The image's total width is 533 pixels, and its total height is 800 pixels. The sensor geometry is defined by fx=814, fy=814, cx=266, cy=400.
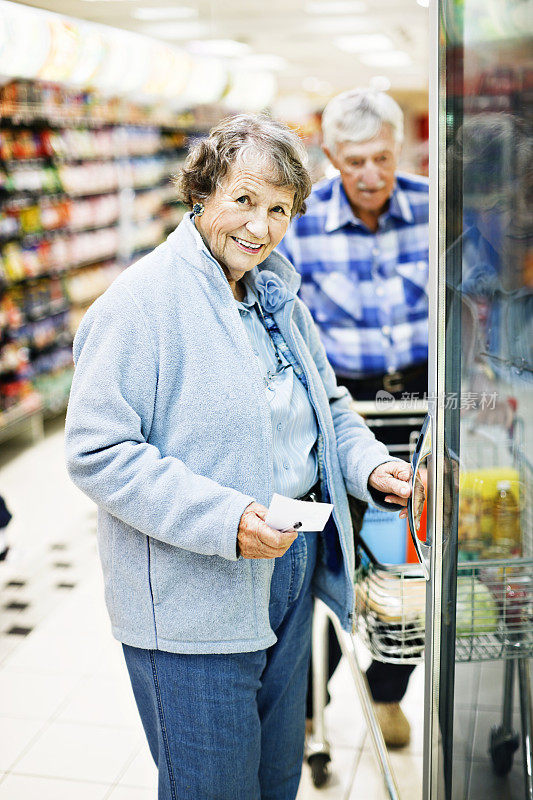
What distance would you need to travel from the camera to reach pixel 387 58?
40.3ft

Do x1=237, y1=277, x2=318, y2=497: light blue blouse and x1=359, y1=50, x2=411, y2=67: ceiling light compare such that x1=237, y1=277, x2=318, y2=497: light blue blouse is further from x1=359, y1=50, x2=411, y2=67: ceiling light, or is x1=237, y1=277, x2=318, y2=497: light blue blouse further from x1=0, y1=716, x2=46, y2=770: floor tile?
x1=359, y1=50, x2=411, y2=67: ceiling light

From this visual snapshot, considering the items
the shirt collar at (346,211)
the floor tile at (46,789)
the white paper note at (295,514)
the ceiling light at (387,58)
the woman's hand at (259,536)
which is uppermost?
the ceiling light at (387,58)

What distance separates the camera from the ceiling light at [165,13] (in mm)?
7684

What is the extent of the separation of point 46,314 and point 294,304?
16.7ft

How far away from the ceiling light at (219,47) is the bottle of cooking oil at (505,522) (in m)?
9.31

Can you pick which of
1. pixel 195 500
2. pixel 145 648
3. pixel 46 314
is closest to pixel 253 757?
pixel 145 648

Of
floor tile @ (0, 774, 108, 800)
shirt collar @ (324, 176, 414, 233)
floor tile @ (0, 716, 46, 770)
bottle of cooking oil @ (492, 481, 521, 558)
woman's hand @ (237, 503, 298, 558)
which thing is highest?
shirt collar @ (324, 176, 414, 233)

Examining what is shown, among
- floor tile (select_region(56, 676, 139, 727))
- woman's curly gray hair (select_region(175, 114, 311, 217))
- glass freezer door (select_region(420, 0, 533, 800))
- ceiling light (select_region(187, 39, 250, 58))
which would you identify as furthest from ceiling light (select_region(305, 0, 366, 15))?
glass freezer door (select_region(420, 0, 533, 800))

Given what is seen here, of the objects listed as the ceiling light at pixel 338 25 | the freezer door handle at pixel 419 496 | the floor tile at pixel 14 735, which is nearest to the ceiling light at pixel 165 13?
the ceiling light at pixel 338 25

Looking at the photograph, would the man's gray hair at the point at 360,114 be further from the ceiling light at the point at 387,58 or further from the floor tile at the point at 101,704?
the ceiling light at the point at 387,58

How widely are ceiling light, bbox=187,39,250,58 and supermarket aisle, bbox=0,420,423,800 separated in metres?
7.54

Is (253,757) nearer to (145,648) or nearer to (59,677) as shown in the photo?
(145,648)

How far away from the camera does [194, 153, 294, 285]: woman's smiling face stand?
151 centimetres

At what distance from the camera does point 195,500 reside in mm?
1403
